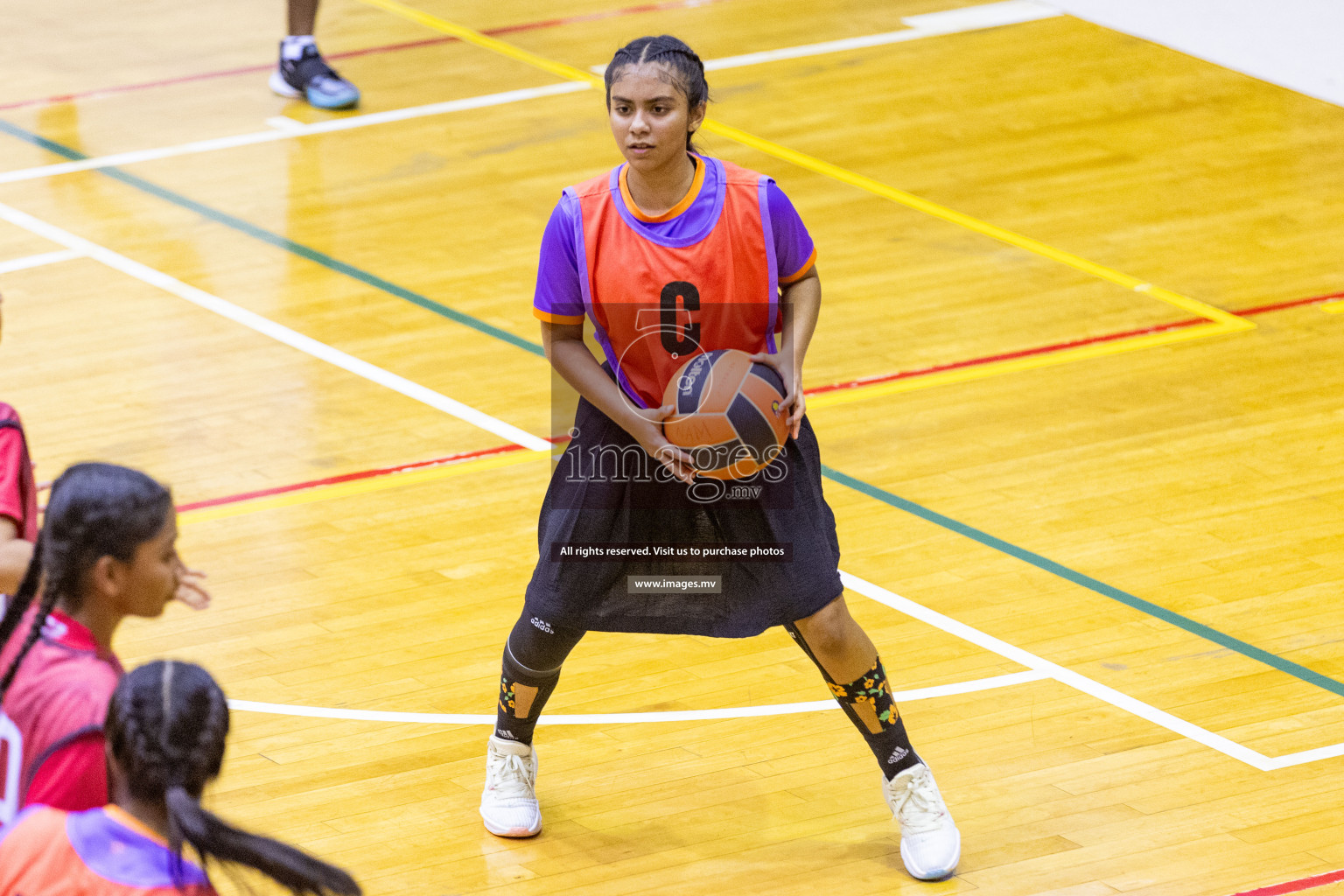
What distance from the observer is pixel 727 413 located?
3.71m

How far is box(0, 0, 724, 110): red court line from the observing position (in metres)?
9.24

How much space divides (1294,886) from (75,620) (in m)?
2.40

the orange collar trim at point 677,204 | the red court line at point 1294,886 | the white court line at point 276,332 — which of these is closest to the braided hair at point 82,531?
the orange collar trim at point 677,204

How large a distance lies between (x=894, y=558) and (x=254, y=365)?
92.6 inches

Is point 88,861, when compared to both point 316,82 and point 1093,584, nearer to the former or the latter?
point 1093,584

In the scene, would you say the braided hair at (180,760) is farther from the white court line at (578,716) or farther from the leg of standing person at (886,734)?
the white court line at (578,716)

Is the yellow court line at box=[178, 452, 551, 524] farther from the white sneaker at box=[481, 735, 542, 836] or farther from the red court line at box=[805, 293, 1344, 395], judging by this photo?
the white sneaker at box=[481, 735, 542, 836]

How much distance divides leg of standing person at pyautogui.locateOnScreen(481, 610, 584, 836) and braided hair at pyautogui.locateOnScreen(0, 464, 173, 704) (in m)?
1.44

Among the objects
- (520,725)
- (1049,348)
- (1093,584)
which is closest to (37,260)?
(1049,348)

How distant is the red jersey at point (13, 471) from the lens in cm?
294

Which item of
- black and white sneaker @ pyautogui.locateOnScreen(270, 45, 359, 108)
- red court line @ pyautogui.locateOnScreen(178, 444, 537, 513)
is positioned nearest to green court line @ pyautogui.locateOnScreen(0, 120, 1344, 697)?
red court line @ pyautogui.locateOnScreen(178, 444, 537, 513)

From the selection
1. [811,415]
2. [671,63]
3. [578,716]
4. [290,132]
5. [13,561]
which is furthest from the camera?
[290,132]

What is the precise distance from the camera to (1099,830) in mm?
4117

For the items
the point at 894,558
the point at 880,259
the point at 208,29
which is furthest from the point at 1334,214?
the point at 208,29
